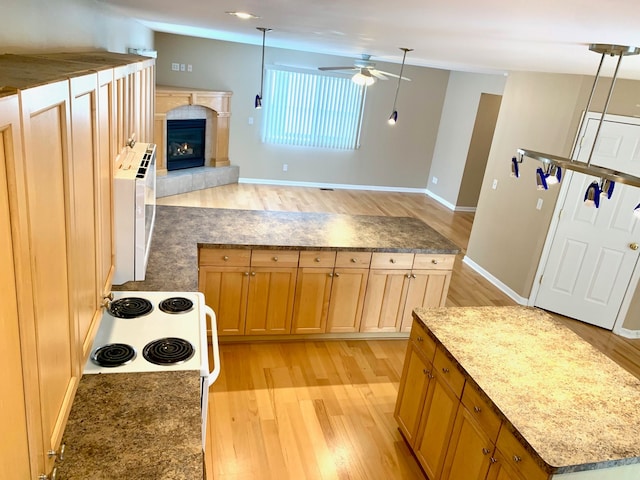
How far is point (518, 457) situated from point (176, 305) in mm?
1666

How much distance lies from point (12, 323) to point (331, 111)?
27.9 feet

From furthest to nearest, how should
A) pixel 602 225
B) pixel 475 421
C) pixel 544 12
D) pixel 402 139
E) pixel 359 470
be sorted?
1. pixel 402 139
2. pixel 602 225
3. pixel 359 470
4. pixel 475 421
5. pixel 544 12

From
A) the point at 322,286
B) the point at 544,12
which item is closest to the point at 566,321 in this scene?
the point at 322,286

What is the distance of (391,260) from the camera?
3.80 meters

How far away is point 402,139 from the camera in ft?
30.7

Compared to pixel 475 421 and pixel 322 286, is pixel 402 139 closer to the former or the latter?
pixel 322 286

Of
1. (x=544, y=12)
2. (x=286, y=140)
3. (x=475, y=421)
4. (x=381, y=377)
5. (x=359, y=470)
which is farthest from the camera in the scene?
(x=286, y=140)

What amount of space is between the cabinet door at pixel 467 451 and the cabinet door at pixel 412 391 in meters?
0.34

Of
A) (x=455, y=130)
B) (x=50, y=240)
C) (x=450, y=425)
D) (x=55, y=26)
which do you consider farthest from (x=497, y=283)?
(x=50, y=240)

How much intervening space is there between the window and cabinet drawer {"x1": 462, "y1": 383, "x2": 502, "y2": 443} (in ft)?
23.4

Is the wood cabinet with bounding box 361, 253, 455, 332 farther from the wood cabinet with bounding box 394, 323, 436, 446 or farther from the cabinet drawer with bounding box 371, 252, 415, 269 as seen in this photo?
the wood cabinet with bounding box 394, 323, 436, 446

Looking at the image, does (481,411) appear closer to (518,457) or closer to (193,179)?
(518,457)

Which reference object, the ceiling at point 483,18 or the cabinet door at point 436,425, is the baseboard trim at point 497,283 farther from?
the ceiling at point 483,18

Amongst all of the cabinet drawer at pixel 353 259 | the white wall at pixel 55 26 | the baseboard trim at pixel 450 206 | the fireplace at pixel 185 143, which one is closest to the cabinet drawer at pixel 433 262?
the cabinet drawer at pixel 353 259
